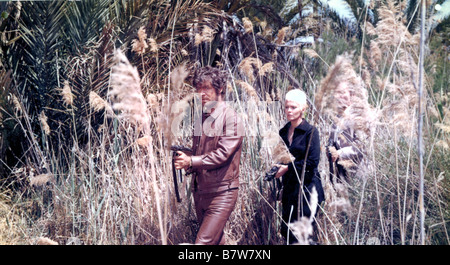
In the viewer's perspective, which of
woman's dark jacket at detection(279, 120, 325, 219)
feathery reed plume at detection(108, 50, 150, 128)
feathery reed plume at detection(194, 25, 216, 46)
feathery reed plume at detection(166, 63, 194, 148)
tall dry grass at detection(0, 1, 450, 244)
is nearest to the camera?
feathery reed plume at detection(108, 50, 150, 128)

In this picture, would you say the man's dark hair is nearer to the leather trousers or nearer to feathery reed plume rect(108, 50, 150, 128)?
the leather trousers

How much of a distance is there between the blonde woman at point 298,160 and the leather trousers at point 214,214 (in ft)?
1.20

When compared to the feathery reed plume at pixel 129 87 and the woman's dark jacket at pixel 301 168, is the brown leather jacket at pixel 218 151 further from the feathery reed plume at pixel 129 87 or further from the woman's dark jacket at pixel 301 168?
the feathery reed plume at pixel 129 87

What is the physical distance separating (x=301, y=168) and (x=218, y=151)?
54cm

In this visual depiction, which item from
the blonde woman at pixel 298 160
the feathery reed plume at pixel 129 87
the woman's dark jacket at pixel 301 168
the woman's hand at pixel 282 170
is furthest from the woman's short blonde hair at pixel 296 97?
the feathery reed plume at pixel 129 87

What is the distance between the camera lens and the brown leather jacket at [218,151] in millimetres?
2996

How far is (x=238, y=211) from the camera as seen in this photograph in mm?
3818

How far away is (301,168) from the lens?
3053 millimetres

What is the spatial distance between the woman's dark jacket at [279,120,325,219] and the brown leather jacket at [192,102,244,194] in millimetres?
352

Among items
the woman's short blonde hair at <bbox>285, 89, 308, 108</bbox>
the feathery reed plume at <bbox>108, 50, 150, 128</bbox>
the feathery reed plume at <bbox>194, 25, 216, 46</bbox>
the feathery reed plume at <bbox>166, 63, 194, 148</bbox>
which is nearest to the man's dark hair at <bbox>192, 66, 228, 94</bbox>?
the feathery reed plume at <bbox>166, 63, 194, 148</bbox>

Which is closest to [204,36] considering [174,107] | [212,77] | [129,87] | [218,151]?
[212,77]

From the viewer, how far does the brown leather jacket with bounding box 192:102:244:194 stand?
3.00 meters
